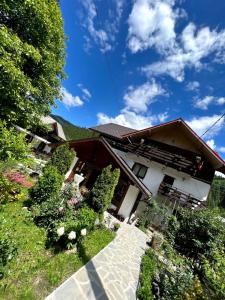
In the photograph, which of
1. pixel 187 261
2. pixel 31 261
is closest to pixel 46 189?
pixel 31 261

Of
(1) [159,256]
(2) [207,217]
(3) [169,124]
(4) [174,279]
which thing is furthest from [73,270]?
(3) [169,124]

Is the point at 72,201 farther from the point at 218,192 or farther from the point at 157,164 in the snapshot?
the point at 218,192

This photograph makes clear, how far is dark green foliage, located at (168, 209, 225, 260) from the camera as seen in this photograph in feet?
33.9

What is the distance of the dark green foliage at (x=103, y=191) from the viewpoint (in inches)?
407

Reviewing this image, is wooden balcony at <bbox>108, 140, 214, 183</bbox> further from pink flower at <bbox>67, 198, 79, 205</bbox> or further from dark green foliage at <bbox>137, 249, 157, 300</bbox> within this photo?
pink flower at <bbox>67, 198, 79, 205</bbox>

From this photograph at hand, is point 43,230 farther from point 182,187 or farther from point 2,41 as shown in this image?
point 182,187

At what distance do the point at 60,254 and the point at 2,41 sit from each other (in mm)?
10962

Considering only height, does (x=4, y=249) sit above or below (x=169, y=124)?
below

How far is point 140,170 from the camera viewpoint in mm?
20125

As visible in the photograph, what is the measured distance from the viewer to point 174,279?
6.68 m

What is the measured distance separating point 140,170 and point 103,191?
1014 centimetres

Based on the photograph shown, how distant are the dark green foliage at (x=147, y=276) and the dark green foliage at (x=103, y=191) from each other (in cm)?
345

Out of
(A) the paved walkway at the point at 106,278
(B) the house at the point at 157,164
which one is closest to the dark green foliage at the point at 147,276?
(A) the paved walkway at the point at 106,278

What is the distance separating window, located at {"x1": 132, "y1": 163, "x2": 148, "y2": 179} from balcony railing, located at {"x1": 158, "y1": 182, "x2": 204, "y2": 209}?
7.81 ft
